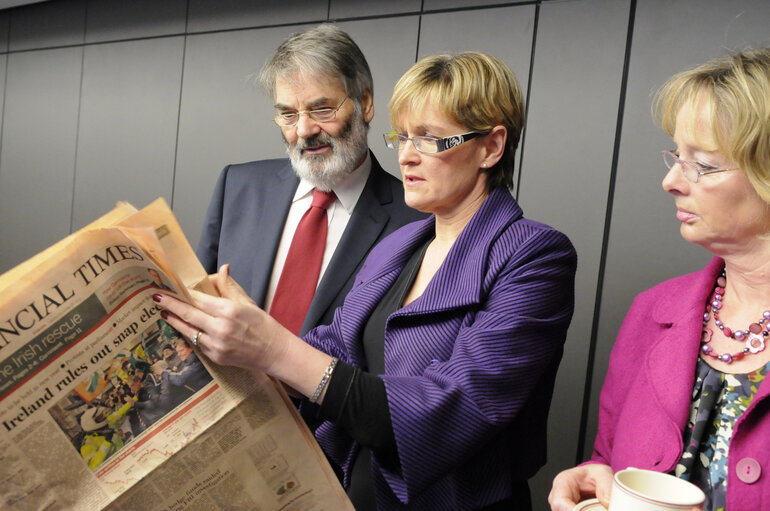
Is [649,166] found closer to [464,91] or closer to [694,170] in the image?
[464,91]

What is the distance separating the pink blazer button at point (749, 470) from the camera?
1023 millimetres

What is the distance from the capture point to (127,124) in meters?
5.35

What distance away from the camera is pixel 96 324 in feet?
3.17

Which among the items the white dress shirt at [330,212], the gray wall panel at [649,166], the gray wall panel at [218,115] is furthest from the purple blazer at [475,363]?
the gray wall panel at [218,115]

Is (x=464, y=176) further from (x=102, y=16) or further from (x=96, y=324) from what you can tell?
(x=102, y=16)

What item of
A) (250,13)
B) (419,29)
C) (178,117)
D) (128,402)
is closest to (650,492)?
(128,402)

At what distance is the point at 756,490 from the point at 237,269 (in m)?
1.46

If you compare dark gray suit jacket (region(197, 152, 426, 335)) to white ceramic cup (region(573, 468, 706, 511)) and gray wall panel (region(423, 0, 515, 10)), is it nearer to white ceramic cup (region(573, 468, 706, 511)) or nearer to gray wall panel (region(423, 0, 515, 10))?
white ceramic cup (region(573, 468, 706, 511))

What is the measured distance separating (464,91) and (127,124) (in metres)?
4.55

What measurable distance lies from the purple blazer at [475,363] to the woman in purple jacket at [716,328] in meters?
0.15

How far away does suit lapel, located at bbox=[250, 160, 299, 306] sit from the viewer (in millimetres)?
2000

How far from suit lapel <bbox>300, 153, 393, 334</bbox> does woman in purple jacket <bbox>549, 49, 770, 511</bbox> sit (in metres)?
0.86

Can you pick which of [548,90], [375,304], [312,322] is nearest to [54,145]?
[548,90]

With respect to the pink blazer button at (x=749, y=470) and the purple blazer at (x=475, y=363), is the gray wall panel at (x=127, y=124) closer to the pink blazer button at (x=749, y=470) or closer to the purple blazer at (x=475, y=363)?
the purple blazer at (x=475, y=363)
